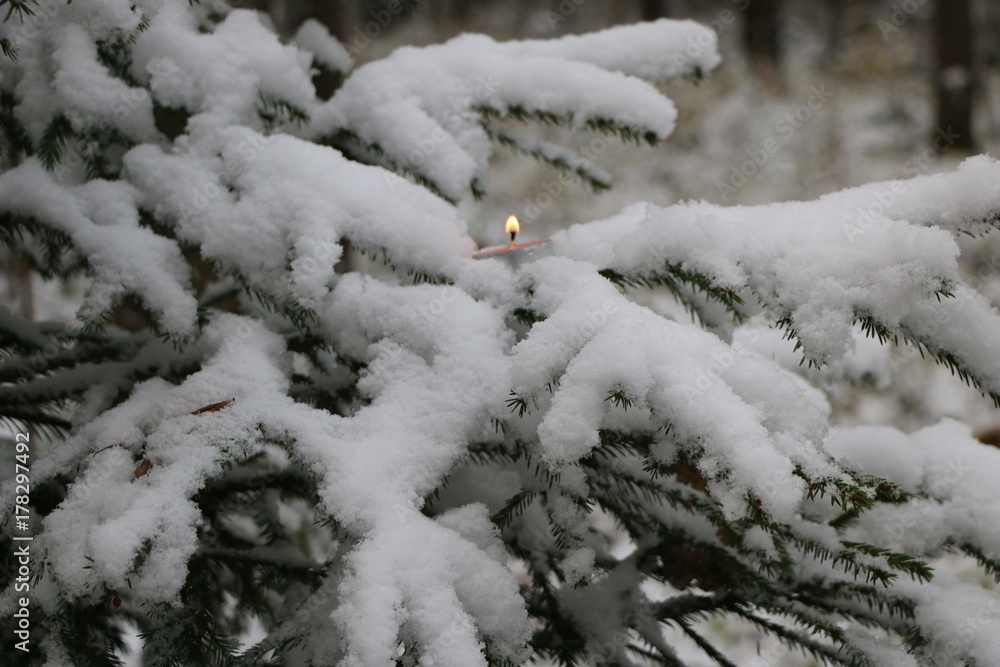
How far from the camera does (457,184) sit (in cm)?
149

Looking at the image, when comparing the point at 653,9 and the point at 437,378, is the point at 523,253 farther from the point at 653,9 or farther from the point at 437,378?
the point at 653,9

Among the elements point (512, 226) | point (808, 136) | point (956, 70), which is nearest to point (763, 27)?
point (808, 136)

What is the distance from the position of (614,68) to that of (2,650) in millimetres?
1710

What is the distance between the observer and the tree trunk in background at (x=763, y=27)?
11.1 meters

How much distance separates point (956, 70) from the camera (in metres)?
7.33

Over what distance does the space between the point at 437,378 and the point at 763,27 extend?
1260 cm

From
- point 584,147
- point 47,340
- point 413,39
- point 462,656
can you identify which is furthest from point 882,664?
point 413,39

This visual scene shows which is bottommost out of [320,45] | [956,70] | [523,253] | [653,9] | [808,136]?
[808,136]

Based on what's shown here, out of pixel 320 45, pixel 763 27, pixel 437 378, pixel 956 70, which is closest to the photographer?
pixel 437 378

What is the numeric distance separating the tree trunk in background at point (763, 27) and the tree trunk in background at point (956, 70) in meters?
3.51

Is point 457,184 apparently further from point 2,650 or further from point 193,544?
point 2,650

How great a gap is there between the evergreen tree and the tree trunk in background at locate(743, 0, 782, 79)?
36.4 ft

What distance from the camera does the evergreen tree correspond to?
0.91 m

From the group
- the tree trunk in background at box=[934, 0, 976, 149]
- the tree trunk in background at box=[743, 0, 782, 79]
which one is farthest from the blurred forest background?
the tree trunk in background at box=[743, 0, 782, 79]
